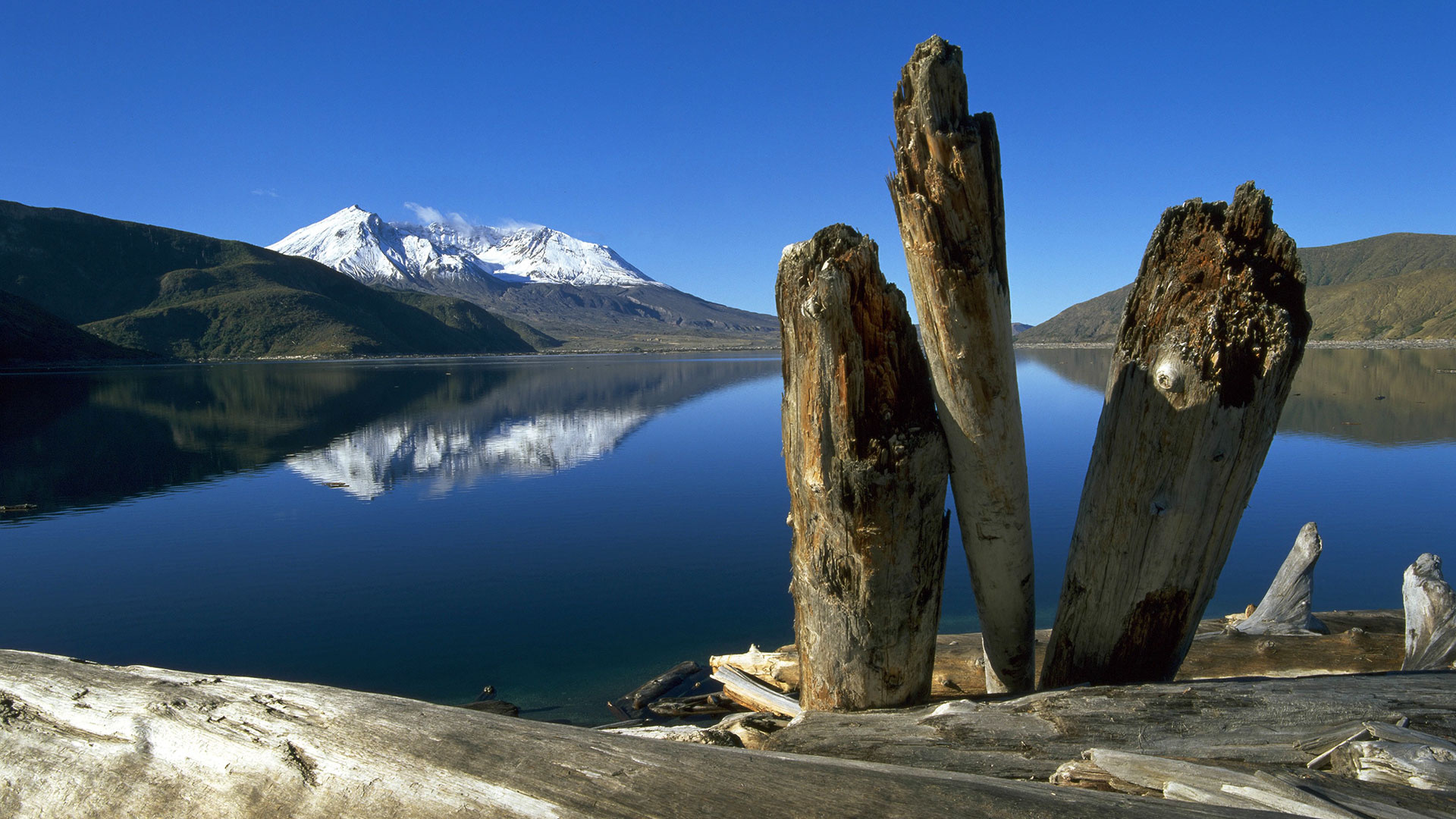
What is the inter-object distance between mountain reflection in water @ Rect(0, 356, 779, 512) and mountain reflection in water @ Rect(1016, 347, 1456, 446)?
2070 cm

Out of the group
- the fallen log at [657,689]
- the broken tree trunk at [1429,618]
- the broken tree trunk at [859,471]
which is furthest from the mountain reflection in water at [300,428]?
the broken tree trunk at [1429,618]

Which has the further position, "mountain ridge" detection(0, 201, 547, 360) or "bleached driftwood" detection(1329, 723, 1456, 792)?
"mountain ridge" detection(0, 201, 547, 360)

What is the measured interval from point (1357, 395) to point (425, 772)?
52648mm

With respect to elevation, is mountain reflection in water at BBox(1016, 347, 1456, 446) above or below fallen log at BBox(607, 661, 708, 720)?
above

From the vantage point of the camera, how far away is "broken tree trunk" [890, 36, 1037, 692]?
121 inches

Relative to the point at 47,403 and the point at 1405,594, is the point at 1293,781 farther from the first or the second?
the point at 47,403

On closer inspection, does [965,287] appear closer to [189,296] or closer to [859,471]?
[859,471]

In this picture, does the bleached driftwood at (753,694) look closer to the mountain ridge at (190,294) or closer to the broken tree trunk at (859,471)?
the broken tree trunk at (859,471)

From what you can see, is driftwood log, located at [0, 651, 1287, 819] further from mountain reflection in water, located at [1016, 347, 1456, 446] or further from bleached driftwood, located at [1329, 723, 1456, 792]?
mountain reflection in water, located at [1016, 347, 1456, 446]

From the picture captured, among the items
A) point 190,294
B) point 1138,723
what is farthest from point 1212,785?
point 190,294

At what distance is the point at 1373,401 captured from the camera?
3928 centimetres

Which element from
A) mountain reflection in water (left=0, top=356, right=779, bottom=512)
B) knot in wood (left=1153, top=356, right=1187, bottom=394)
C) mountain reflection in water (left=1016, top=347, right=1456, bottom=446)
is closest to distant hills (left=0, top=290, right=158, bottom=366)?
mountain reflection in water (left=0, top=356, right=779, bottom=512)

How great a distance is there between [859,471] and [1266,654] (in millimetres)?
4897

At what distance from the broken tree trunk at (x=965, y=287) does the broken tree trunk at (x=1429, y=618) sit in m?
3.26
